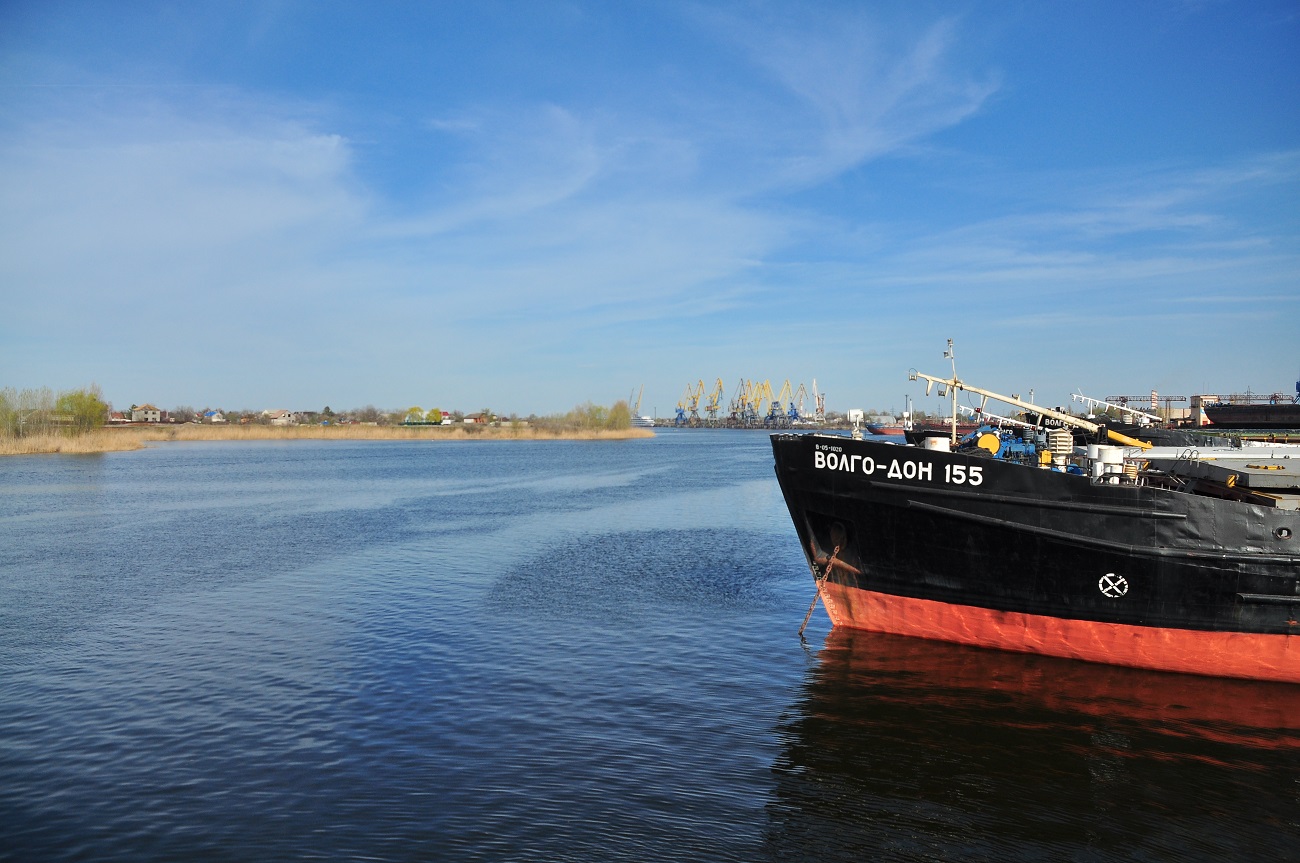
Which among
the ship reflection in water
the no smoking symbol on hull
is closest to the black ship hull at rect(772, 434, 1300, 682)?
the no smoking symbol on hull

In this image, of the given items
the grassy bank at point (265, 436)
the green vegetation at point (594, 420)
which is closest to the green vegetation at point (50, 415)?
the grassy bank at point (265, 436)

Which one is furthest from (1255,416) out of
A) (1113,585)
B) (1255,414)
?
(1113,585)

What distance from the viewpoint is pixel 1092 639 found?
571 inches

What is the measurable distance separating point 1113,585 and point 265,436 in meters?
131

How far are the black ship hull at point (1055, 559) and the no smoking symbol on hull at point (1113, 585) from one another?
0.02m

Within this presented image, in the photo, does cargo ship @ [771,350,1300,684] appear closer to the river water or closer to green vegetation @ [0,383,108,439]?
the river water

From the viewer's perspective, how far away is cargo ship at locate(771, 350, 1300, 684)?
13.5m

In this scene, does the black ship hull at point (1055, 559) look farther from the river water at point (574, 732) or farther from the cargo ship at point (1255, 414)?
the cargo ship at point (1255, 414)

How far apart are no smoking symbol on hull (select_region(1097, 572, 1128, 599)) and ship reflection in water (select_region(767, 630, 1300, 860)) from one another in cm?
142

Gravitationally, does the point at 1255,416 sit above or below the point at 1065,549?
above

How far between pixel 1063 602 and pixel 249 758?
43.3 ft

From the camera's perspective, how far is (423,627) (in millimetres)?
18109

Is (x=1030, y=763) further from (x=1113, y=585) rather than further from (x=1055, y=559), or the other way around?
Answer: (x=1113, y=585)

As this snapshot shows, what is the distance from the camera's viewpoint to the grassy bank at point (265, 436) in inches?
3209
